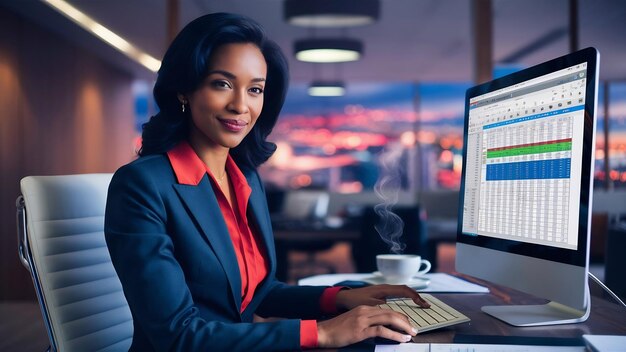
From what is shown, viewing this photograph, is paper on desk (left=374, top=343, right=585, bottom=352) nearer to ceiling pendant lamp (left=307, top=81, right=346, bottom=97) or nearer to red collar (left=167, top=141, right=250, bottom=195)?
red collar (left=167, top=141, right=250, bottom=195)

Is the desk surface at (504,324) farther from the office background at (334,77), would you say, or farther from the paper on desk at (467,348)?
the office background at (334,77)

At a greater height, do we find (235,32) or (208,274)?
(235,32)

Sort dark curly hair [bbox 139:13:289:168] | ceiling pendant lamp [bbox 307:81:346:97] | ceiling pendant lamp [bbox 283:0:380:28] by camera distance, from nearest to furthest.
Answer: dark curly hair [bbox 139:13:289:168], ceiling pendant lamp [bbox 283:0:380:28], ceiling pendant lamp [bbox 307:81:346:97]

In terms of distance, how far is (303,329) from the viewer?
1.02 m

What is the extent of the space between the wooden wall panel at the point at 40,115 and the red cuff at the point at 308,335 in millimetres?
5300

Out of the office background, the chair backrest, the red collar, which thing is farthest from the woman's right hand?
the office background

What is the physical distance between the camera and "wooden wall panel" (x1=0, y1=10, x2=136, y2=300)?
18.4ft

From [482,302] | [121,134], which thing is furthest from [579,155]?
[121,134]

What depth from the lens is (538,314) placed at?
122 cm

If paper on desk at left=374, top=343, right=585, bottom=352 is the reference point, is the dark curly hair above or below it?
above

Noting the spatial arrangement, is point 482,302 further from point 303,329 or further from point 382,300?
point 303,329

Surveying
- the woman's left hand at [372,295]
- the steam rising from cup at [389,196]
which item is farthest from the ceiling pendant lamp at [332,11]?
the woman's left hand at [372,295]

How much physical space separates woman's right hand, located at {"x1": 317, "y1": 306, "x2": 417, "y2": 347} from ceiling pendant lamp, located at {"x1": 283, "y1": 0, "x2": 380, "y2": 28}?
402 cm

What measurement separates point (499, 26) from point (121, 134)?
537 cm
